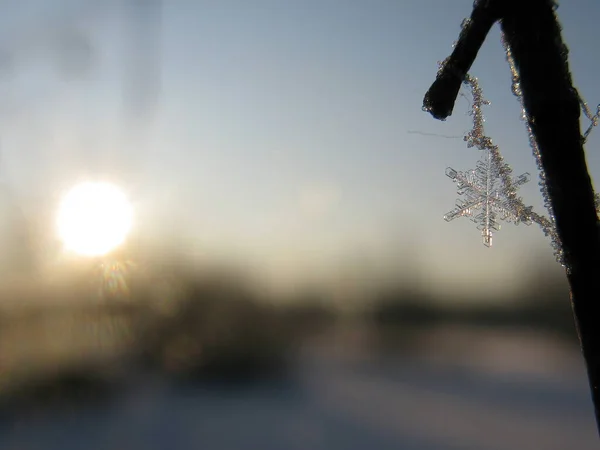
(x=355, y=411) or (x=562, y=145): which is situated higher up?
(x=562, y=145)

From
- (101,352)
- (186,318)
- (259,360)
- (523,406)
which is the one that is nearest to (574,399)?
(523,406)

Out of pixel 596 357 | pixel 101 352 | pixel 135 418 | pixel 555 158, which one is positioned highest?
pixel 555 158

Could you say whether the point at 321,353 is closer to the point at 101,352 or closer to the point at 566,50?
the point at 101,352

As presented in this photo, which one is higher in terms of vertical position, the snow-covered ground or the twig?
the twig

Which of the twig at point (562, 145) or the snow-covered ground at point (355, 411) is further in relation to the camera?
the snow-covered ground at point (355, 411)

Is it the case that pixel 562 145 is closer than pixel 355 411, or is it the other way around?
pixel 562 145

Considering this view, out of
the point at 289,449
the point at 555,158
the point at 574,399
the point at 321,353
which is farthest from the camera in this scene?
the point at 321,353

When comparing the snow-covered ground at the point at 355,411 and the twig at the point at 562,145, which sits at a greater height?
the twig at the point at 562,145

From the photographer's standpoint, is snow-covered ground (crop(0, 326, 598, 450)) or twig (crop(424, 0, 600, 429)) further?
snow-covered ground (crop(0, 326, 598, 450))
